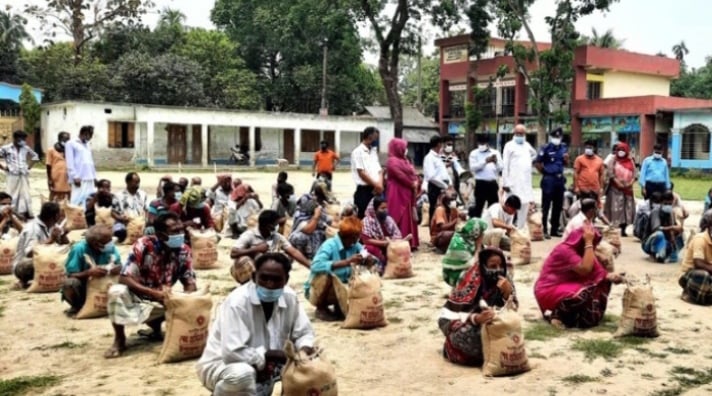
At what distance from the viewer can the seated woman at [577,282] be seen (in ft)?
18.2

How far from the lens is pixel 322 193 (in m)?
9.80

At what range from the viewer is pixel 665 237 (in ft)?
29.5

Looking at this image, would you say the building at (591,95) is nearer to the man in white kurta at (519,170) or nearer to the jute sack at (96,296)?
the man in white kurta at (519,170)

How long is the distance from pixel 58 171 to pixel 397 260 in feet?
22.0

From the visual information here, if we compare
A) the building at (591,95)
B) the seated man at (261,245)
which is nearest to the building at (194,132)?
the building at (591,95)

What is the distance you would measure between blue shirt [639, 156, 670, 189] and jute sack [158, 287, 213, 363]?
837 cm

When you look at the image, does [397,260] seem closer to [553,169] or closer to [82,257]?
[82,257]

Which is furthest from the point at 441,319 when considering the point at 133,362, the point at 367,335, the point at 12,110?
the point at 12,110

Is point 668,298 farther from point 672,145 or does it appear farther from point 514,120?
point 514,120

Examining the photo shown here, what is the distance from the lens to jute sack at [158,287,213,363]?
496 centimetres

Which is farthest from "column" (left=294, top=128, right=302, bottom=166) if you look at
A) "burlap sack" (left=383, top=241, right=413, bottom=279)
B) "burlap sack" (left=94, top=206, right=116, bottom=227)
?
"burlap sack" (left=383, top=241, right=413, bottom=279)

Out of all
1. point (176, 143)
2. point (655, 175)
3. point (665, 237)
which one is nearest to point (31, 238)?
point (665, 237)

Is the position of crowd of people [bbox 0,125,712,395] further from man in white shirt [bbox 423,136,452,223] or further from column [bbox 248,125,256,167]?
column [bbox 248,125,256,167]

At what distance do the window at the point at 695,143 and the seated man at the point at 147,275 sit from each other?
102ft
